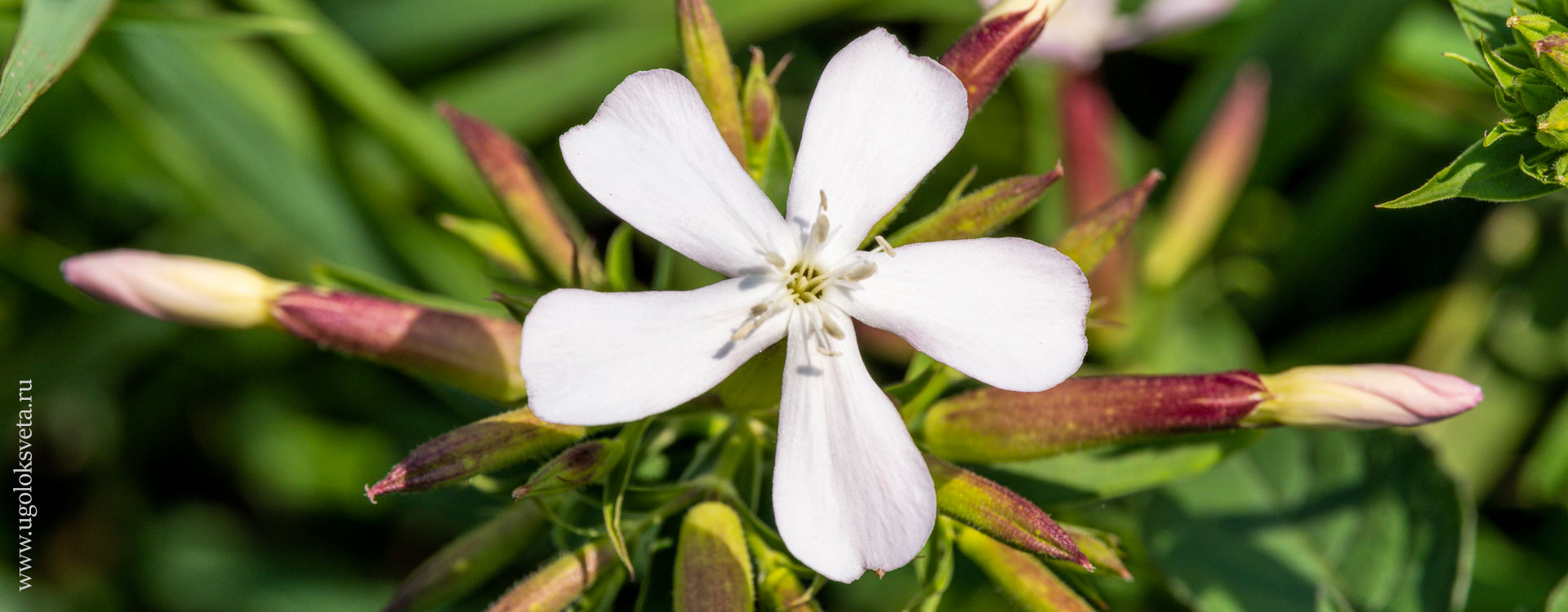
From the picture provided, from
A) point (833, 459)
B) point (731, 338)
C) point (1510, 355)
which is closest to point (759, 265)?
point (731, 338)

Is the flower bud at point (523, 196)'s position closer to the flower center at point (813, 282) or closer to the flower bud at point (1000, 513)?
the flower center at point (813, 282)

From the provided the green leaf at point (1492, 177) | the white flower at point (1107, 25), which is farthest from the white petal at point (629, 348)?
the white flower at point (1107, 25)

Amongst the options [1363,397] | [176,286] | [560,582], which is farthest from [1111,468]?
[176,286]

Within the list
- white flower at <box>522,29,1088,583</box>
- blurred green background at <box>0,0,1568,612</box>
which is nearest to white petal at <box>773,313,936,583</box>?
white flower at <box>522,29,1088,583</box>

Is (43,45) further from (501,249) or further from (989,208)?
(989,208)

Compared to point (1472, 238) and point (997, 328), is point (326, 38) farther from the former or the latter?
point (1472, 238)
